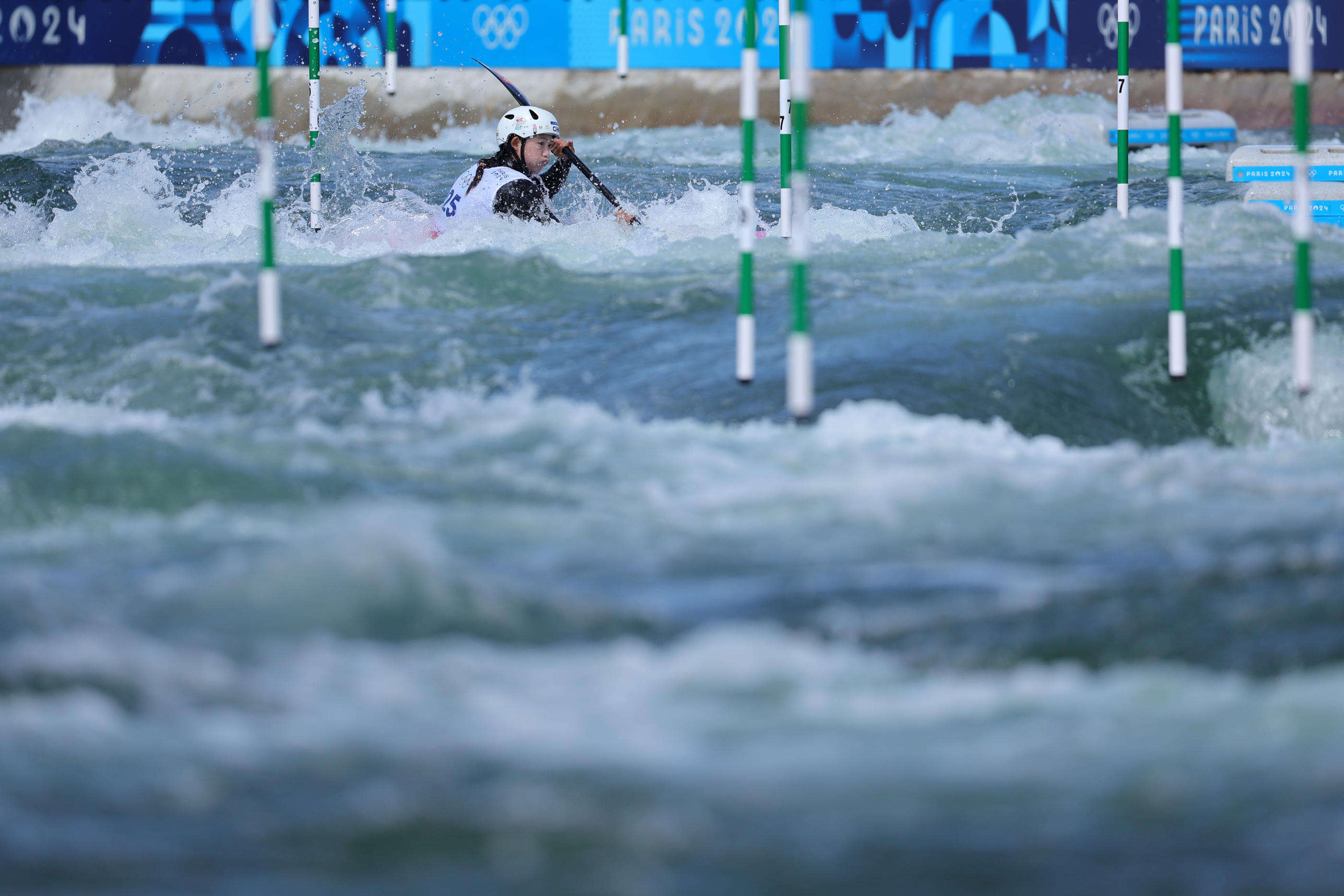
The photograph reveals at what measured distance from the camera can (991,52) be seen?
14250 mm

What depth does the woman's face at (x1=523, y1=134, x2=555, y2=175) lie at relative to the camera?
25.3 feet

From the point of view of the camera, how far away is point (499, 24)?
13.8 meters

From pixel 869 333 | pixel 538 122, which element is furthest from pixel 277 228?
pixel 869 333

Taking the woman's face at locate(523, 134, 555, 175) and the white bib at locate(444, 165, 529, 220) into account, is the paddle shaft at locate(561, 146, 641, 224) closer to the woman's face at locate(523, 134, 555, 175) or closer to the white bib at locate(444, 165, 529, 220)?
the woman's face at locate(523, 134, 555, 175)

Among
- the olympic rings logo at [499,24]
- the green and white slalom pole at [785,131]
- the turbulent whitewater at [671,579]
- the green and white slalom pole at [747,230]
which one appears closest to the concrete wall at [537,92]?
the olympic rings logo at [499,24]

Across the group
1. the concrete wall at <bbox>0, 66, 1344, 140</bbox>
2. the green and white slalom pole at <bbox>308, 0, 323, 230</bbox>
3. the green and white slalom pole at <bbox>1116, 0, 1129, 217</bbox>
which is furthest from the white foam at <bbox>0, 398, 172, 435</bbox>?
the concrete wall at <bbox>0, 66, 1344, 140</bbox>

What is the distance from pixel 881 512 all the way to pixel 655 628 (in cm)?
90

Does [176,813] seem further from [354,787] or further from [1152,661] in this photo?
[1152,661]

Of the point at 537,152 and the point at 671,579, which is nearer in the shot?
the point at 671,579

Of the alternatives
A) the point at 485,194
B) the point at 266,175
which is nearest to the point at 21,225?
the point at 485,194

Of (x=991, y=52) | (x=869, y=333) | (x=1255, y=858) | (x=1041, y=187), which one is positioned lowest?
(x=1255, y=858)

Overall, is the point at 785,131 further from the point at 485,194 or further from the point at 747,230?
the point at 747,230

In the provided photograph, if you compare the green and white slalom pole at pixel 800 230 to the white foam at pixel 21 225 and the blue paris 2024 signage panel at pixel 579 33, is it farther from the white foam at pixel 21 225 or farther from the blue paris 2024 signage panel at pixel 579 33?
the blue paris 2024 signage panel at pixel 579 33

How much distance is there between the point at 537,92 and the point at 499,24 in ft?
2.18
